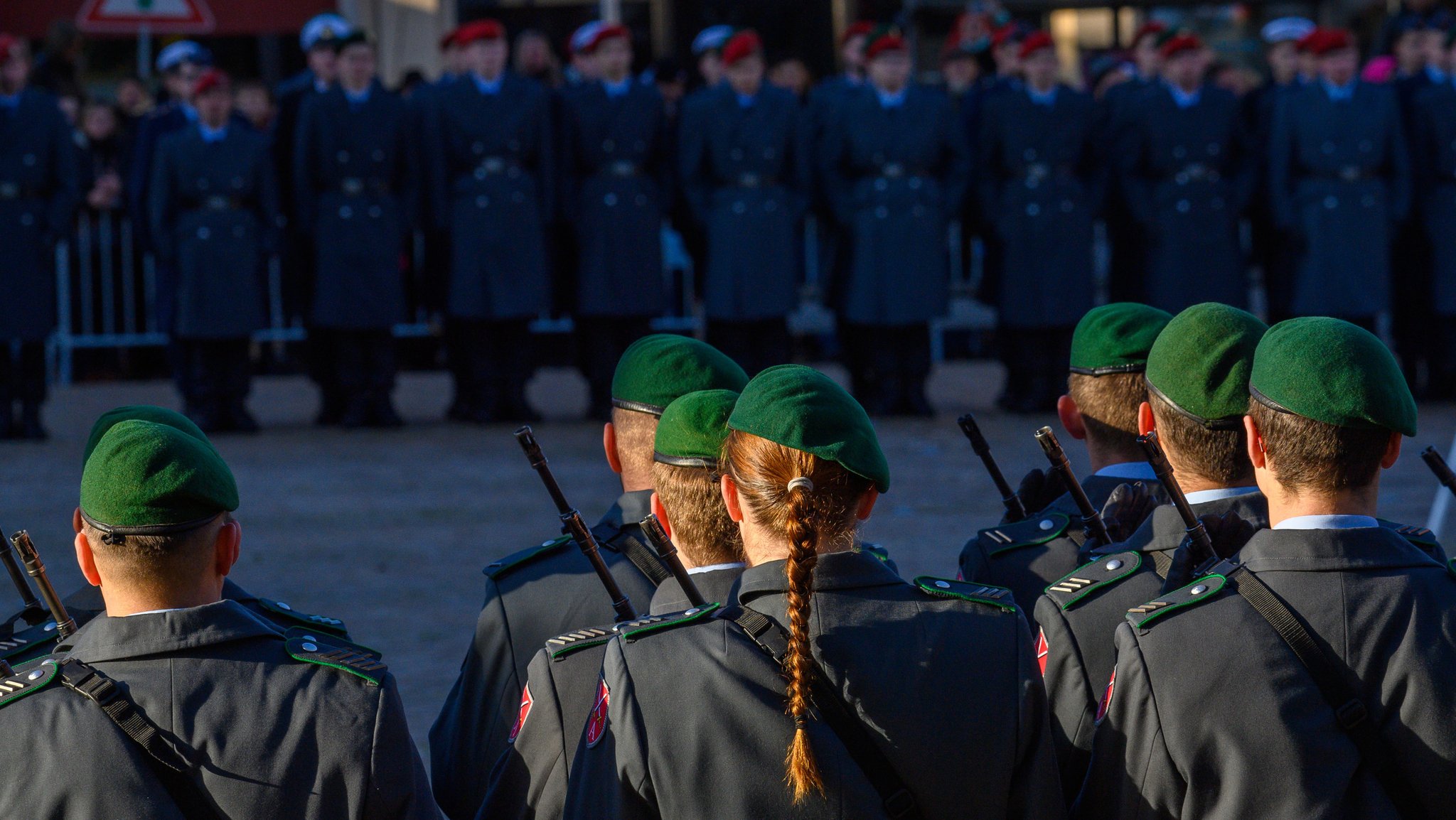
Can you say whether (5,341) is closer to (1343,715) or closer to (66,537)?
(66,537)

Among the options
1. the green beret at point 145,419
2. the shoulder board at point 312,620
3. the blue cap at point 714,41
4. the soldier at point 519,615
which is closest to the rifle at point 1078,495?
the soldier at point 519,615

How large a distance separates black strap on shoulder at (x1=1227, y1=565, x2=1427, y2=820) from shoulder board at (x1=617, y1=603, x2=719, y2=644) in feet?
2.34

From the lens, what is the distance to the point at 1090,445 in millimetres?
3637

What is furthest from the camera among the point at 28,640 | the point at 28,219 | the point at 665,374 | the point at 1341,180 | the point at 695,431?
the point at 1341,180

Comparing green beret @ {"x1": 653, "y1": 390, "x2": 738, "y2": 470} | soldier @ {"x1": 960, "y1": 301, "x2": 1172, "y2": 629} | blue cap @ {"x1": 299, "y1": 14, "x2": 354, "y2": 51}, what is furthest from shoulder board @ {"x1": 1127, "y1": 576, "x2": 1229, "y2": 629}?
blue cap @ {"x1": 299, "y1": 14, "x2": 354, "y2": 51}

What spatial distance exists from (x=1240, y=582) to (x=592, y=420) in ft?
25.8

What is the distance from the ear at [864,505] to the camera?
242 cm

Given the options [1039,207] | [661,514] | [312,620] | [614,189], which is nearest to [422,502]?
[614,189]

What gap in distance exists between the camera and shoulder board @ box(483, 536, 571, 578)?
3.24 metres

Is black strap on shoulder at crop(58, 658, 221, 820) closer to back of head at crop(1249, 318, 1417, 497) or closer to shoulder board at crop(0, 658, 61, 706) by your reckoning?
shoulder board at crop(0, 658, 61, 706)

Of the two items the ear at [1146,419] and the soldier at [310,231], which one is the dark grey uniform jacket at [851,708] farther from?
the soldier at [310,231]

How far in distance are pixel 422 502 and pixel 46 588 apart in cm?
492

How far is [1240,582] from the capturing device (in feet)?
7.95

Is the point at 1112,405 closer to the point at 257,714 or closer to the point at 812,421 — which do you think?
the point at 812,421
